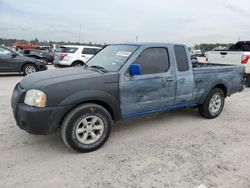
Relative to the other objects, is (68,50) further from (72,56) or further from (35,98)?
(35,98)

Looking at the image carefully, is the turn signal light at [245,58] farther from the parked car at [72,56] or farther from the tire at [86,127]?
the parked car at [72,56]

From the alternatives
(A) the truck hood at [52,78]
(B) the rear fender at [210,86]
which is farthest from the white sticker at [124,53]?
(B) the rear fender at [210,86]

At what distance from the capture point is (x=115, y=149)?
140 inches

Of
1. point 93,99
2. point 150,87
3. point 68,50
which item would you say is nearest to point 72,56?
point 68,50

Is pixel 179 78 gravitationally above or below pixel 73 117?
above

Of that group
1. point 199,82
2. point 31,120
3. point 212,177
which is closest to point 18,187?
point 31,120

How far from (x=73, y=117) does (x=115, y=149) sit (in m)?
0.88

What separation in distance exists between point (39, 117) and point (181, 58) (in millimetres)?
2830

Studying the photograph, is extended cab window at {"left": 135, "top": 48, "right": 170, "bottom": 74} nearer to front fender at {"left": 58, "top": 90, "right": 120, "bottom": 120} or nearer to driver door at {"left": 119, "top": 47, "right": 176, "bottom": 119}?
driver door at {"left": 119, "top": 47, "right": 176, "bottom": 119}

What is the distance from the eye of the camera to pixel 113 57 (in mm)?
4066

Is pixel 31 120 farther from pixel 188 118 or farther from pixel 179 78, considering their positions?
pixel 188 118

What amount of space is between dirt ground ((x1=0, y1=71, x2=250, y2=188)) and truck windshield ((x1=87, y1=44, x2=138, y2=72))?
4.12ft

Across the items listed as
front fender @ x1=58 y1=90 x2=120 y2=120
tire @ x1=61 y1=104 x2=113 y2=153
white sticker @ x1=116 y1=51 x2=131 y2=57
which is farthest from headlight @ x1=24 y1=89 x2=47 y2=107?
white sticker @ x1=116 y1=51 x2=131 y2=57

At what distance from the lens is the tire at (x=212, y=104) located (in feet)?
16.3
